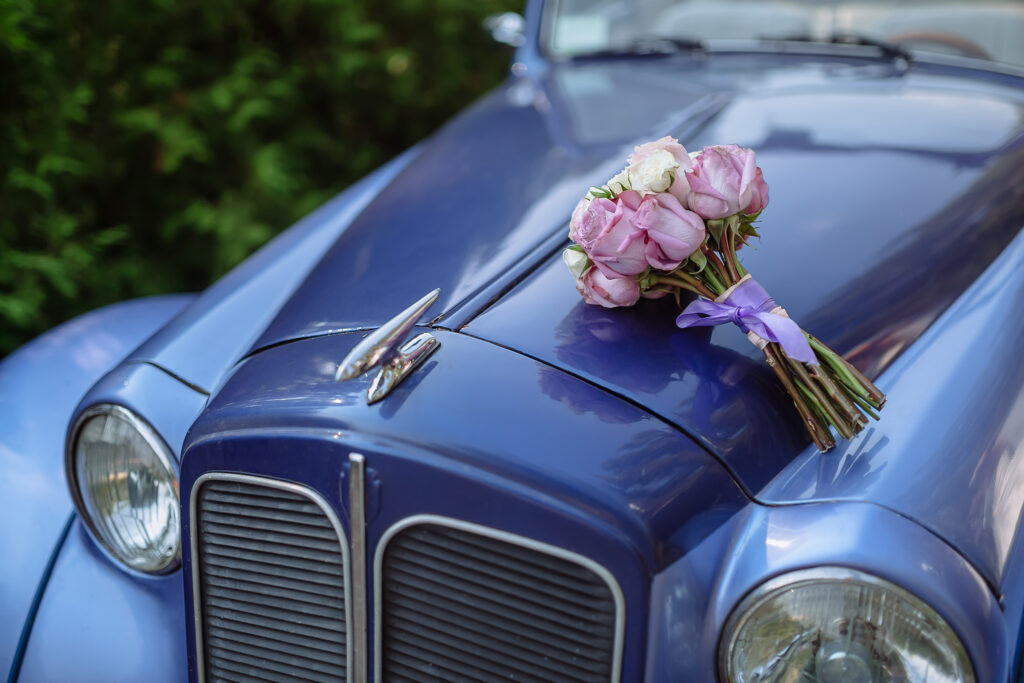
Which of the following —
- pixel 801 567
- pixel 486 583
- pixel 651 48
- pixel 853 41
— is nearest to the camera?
pixel 801 567

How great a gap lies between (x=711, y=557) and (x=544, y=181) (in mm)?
1008

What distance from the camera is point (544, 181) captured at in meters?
2.05

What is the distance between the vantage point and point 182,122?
157 inches

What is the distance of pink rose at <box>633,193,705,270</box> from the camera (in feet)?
4.77

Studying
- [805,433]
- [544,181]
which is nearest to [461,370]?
[805,433]

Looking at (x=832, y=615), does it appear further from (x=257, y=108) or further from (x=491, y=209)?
(x=257, y=108)

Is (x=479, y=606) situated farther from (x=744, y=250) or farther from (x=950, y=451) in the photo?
(x=744, y=250)

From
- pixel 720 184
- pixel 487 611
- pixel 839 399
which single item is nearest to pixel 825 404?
pixel 839 399

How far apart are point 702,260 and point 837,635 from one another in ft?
1.91

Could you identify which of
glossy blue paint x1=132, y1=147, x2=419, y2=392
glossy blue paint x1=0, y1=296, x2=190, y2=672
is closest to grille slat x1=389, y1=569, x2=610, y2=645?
glossy blue paint x1=132, y1=147, x2=419, y2=392

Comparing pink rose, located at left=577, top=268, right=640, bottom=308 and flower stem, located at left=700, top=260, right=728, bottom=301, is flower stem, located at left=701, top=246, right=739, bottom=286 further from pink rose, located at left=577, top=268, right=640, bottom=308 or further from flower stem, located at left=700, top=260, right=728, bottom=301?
pink rose, located at left=577, top=268, right=640, bottom=308

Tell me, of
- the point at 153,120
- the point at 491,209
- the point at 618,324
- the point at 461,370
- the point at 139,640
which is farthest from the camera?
the point at 153,120

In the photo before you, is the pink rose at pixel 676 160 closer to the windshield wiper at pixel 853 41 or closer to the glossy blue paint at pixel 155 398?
the glossy blue paint at pixel 155 398

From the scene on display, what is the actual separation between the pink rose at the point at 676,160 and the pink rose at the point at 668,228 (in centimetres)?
2
